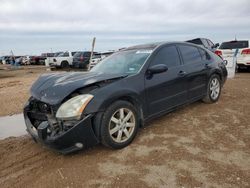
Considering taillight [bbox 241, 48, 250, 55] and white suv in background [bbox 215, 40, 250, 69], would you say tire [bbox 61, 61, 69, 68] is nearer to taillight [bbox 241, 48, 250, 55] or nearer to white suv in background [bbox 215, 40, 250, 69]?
white suv in background [bbox 215, 40, 250, 69]

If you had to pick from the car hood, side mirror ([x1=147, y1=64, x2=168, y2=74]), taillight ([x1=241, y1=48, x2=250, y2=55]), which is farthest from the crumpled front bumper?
taillight ([x1=241, y1=48, x2=250, y2=55])

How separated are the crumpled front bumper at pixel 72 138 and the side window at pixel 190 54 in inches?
105

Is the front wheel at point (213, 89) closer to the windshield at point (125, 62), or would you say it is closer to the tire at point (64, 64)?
the windshield at point (125, 62)

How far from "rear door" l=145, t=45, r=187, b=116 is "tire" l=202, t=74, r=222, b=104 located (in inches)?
43.4

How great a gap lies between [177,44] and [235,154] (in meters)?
2.52

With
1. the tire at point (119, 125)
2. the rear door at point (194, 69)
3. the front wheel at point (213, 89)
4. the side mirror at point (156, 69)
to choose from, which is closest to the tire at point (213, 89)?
the front wheel at point (213, 89)

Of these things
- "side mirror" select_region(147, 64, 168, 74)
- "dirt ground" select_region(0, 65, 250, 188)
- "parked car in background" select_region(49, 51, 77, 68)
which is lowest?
"dirt ground" select_region(0, 65, 250, 188)

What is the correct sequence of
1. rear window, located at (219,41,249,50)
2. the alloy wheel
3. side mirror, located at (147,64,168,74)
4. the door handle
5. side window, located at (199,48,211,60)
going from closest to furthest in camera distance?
the alloy wheel
side mirror, located at (147,64,168,74)
the door handle
side window, located at (199,48,211,60)
rear window, located at (219,41,249,50)

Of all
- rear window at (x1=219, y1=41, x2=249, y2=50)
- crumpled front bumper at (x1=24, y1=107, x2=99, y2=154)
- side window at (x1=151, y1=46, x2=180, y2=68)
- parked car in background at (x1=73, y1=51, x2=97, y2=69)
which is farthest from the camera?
parked car in background at (x1=73, y1=51, x2=97, y2=69)

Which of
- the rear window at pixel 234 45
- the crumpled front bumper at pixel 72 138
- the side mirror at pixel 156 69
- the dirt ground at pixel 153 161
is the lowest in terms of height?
the dirt ground at pixel 153 161

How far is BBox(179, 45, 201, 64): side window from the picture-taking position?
203 inches

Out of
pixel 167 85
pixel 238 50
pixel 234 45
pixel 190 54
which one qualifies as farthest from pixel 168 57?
pixel 234 45

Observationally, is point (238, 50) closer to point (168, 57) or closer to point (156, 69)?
point (168, 57)

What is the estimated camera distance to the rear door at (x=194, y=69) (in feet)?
16.8
